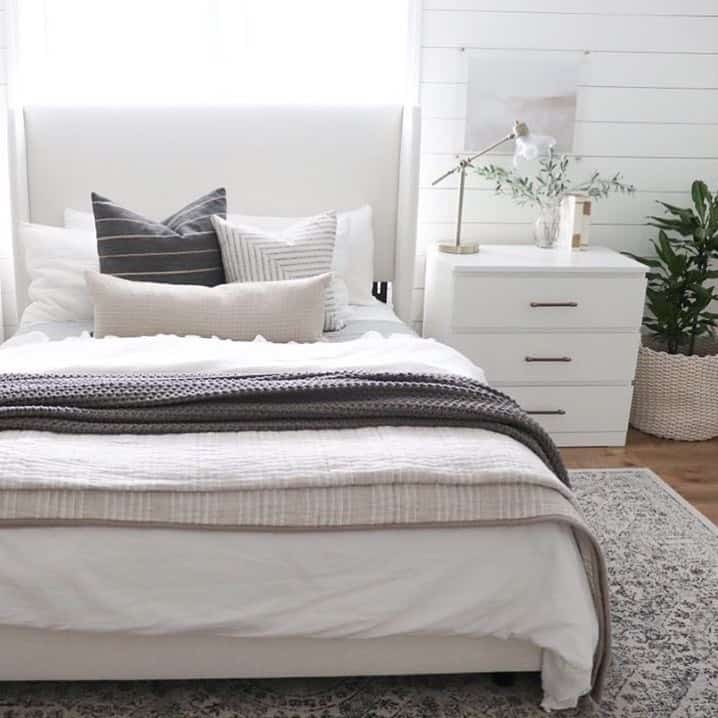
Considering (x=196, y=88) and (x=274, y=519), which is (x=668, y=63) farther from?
(x=274, y=519)

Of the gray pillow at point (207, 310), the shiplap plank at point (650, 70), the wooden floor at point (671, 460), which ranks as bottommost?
the wooden floor at point (671, 460)

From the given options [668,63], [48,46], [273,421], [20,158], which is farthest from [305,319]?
[668,63]

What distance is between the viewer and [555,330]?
3350 mm

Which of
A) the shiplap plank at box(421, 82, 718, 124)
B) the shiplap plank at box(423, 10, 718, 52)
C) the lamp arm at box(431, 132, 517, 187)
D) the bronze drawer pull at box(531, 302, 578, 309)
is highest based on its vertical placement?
the shiplap plank at box(423, 10, 718, 52)

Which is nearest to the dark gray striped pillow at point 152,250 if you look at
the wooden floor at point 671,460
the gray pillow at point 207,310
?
the gray pillow at point 207,310

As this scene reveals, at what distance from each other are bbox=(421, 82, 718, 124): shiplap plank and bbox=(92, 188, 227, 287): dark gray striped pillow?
1.25 m

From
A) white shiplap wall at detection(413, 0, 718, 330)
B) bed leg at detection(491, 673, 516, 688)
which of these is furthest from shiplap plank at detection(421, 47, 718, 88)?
bed leg at detection(491, 673, 516, 688)

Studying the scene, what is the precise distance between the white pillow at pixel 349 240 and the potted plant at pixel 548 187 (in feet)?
1.91

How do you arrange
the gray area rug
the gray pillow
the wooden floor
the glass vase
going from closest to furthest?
the gray area rug < the gray pillow < the wooden floor < the glass vase

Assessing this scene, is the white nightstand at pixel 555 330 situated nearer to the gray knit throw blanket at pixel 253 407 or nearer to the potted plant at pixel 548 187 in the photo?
the potted plant at pixel 548 187

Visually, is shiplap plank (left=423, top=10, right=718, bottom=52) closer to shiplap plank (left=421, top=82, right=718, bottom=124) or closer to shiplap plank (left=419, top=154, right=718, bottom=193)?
shiplap plank (left=421, top=82, right=718, bottom=124)

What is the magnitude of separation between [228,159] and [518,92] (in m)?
1.13

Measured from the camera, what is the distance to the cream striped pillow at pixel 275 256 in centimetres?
289

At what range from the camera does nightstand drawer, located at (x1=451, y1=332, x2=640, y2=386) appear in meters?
3.33
